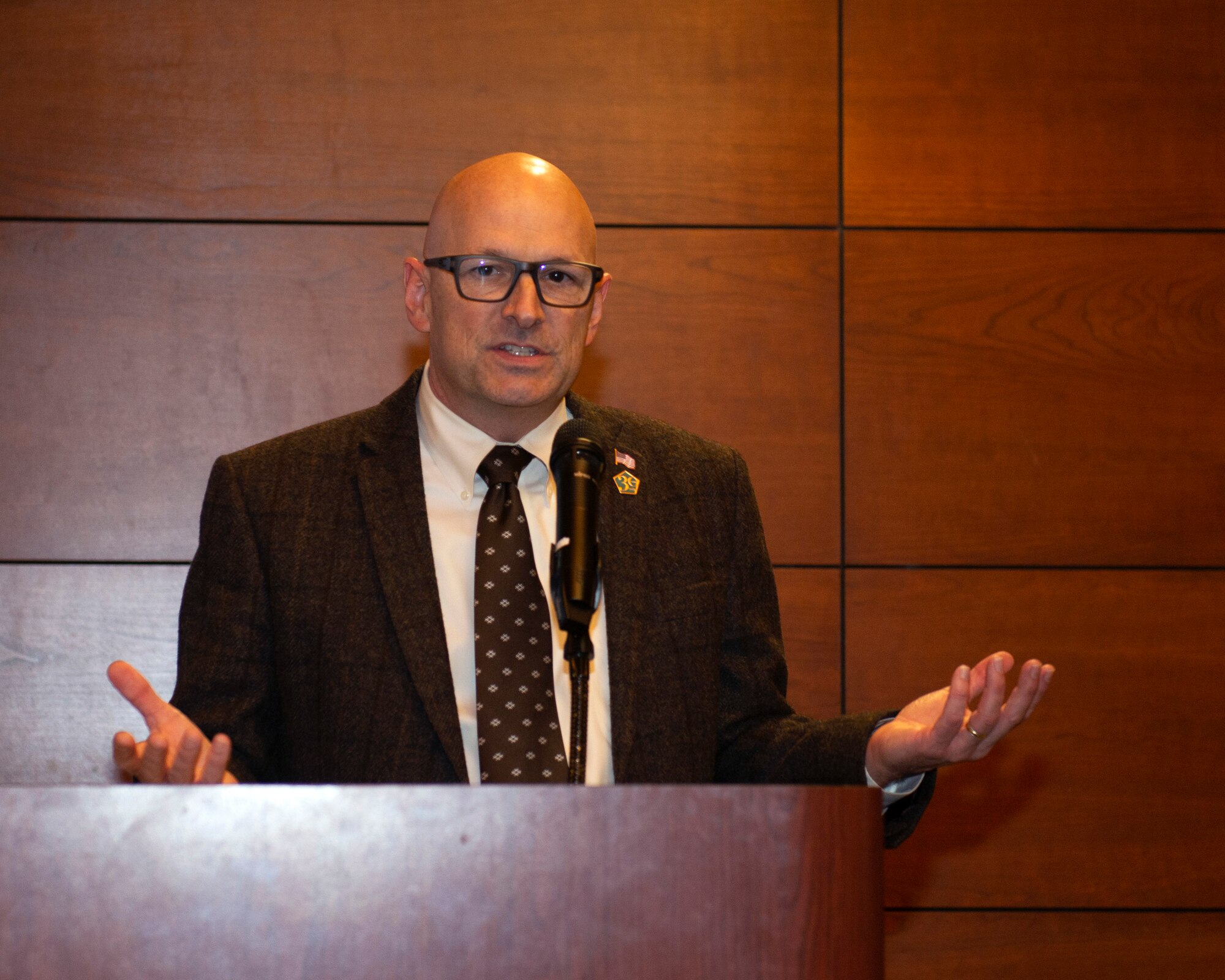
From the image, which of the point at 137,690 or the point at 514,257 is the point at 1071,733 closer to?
the point at 514,257

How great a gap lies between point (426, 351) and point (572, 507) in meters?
1.54

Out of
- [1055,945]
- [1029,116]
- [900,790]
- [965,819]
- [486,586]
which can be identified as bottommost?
[1055,945]

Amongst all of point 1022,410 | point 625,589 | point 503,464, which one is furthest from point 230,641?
point 1022,410

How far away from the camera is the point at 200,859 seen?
95 centimetres

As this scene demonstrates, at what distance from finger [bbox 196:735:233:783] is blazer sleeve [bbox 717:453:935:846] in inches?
33.4

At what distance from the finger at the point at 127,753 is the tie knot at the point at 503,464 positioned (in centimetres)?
85

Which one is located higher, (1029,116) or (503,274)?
(1029,116)

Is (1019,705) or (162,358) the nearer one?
(1019,705)

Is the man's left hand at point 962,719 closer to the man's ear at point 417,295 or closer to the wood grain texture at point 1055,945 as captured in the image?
the man's ear at point 417,295

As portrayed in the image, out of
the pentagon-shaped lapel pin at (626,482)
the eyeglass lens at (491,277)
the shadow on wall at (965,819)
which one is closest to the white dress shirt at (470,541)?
the pentagon-shaped lapel pin at (626,482)

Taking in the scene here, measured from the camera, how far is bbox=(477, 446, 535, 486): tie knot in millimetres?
2025

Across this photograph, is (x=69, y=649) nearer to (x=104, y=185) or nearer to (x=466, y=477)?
(x=104, y=185)

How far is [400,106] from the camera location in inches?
109

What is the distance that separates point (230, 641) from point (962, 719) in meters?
1.07
